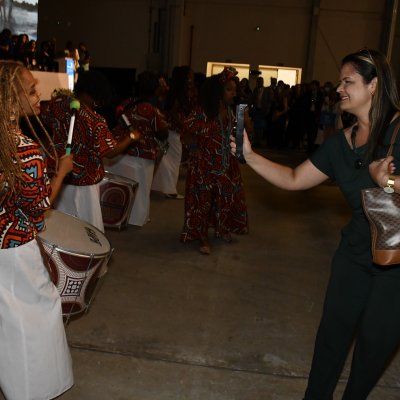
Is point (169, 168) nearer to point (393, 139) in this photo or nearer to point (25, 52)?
Answer: point (25, 52)

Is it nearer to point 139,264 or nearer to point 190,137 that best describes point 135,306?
point 139,264

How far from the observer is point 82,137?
4270 mm

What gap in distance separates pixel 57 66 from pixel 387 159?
9692mm

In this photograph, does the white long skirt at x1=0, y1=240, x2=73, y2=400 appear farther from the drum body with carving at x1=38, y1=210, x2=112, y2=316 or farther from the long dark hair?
the long dark hair

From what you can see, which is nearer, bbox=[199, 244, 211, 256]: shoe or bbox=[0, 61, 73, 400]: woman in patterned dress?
bbox=[0, 61, 73, 400]: woman in patterned dress

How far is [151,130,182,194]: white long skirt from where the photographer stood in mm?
7953

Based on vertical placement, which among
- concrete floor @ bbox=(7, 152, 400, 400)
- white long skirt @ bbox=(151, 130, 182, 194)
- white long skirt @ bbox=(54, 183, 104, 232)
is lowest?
concrete floor @ bbox=(7, 152, 400, 400)

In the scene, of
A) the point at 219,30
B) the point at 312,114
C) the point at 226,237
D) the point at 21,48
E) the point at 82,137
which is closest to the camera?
the point at 82,137

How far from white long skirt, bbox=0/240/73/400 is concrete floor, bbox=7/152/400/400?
1.66ft

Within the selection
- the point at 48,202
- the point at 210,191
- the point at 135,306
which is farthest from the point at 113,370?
the point at 210,191

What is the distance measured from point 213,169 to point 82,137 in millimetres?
1688

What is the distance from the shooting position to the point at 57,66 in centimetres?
1109

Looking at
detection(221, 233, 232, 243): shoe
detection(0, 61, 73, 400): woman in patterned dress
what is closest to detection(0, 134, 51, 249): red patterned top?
detection(0, 61, 73, 400): woman in patterned dress

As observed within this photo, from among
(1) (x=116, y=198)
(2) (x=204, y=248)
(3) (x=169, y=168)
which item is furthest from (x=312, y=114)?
(1) (x=116, y=198)
